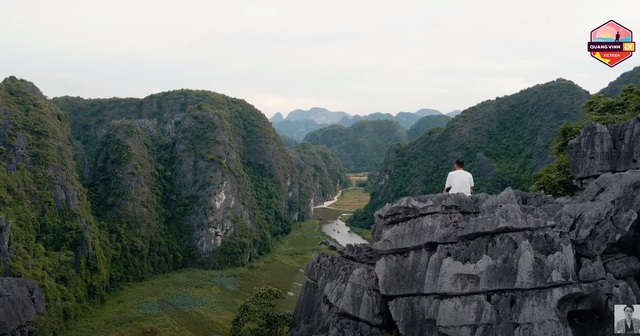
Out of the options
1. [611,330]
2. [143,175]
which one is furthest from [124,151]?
[611,330]

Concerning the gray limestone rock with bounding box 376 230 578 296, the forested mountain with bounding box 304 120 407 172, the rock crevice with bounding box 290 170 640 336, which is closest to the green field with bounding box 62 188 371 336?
the rock crevice with bounding box 290 170 640 336

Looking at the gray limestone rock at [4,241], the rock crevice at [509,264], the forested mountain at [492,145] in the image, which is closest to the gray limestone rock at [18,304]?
the gray limestone rock at [4,241]

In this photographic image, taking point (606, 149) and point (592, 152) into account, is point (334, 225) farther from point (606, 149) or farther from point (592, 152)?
point (606, 149)

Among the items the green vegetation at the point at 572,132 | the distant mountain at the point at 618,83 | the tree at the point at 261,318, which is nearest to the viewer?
the green vegetation at the point at 572,132

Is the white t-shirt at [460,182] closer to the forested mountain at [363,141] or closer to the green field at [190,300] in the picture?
the green field at [190,300]

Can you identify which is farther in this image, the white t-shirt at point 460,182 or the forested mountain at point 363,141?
the forested mountain at point 363,141

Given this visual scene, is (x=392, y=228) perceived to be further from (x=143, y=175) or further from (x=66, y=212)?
(x=143, y=175)

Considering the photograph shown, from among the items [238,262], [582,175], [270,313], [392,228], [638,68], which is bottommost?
[238,262]
